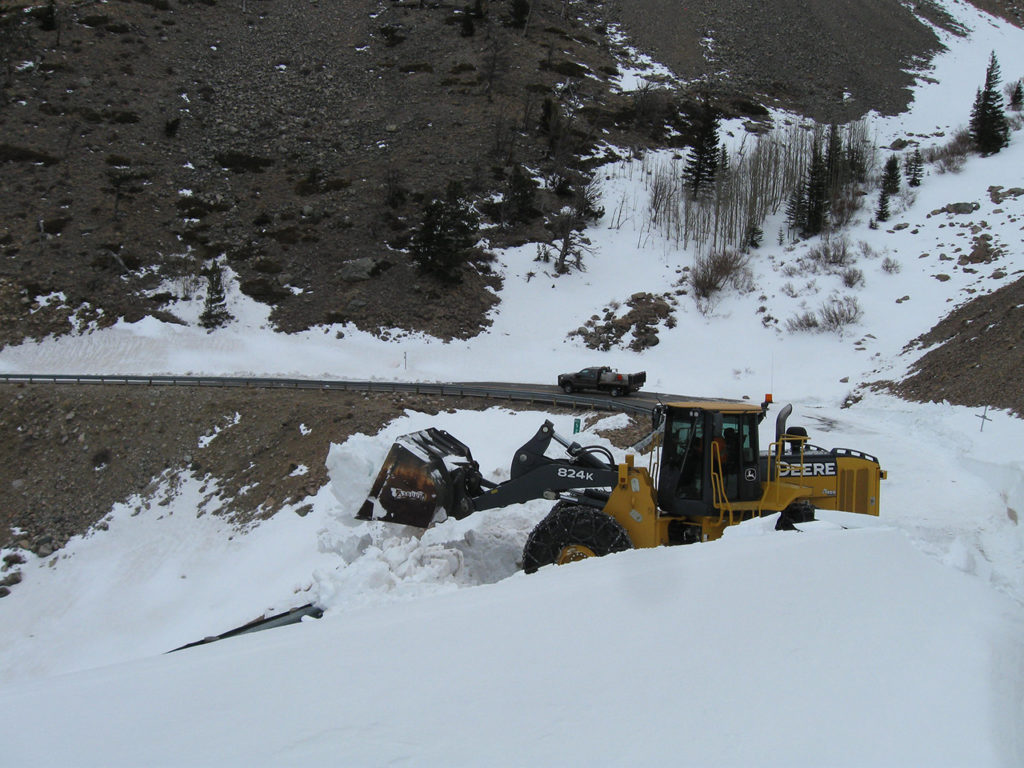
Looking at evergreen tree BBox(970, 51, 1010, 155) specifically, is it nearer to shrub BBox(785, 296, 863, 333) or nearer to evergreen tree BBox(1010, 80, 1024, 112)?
evergreen tree BBox(1010, 80, 1024, 112)

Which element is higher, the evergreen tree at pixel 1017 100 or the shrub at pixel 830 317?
the evergreen tree at pixel 1017 100

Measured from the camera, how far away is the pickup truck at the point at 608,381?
25.1m

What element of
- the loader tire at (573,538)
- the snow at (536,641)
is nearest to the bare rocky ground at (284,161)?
the snow at (536,641)

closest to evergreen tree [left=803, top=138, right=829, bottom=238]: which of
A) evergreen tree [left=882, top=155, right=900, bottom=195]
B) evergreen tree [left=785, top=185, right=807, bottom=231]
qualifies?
evergreen tree [left=785, top=185, right=807, bottom=231]

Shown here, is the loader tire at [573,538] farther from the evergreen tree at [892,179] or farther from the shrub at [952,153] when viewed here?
the shrub at [952,153]

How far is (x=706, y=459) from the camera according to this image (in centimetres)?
772

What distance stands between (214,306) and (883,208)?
3704 cm

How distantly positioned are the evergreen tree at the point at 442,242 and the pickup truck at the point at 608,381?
11.4 meters

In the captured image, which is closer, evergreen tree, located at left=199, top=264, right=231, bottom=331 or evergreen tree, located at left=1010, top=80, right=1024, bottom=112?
evergreen tree, located at left=199, top=264, right=231, bottom=331

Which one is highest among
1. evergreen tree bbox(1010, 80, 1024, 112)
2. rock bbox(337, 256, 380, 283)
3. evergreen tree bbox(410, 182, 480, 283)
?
evergreen tree bbox(1010, 80, 1024, 112)

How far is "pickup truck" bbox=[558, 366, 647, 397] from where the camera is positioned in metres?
25.1

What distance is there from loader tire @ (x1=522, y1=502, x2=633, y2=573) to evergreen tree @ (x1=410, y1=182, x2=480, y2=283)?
88.4 ft

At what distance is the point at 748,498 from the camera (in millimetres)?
7906

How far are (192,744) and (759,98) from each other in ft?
208
